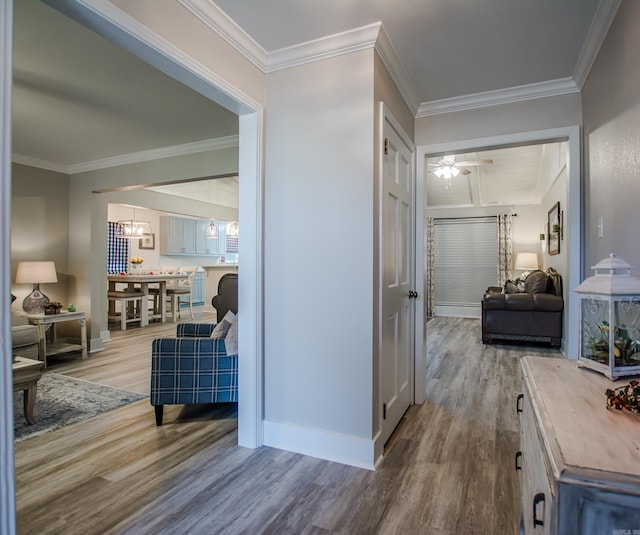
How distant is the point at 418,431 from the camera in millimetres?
2658

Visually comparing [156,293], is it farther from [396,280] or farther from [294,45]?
[294,45]

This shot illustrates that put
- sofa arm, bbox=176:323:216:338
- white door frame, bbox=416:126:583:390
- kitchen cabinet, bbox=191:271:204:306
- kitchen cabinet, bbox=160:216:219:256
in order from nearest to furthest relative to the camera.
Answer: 1. white door frame, bbox=416:126:583:390
2. sofa arm, bbox=176:323:216:338
3. kitchen cabinet, bbox=160:216:219:256
4. kitchen cabinet, bbox=191:271:204:306

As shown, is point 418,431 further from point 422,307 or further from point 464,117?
point 464,117

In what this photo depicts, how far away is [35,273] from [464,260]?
7751 millimetres

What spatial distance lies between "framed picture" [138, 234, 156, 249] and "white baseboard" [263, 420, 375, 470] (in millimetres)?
7208

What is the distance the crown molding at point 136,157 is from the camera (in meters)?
4.16

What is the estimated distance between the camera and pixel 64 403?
3213 millimetres

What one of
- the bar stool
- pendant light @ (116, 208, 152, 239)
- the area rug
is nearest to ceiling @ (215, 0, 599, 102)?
the area rug

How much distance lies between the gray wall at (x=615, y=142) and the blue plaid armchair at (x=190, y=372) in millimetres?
2463

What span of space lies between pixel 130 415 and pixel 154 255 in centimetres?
637

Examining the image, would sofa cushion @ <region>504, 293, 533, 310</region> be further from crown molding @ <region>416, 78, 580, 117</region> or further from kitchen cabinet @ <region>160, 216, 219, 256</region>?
kitchen cabinet @ <region>160, 216, 219, 256</region>

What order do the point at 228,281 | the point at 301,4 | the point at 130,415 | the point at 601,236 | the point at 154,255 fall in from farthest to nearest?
the point at 154,255, the point at 228,281, the point at 130,415, the point at 601,236, the point at 301,4

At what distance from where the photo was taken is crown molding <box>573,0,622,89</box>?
6.18 feet

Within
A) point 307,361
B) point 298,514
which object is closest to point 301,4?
point 307,361
